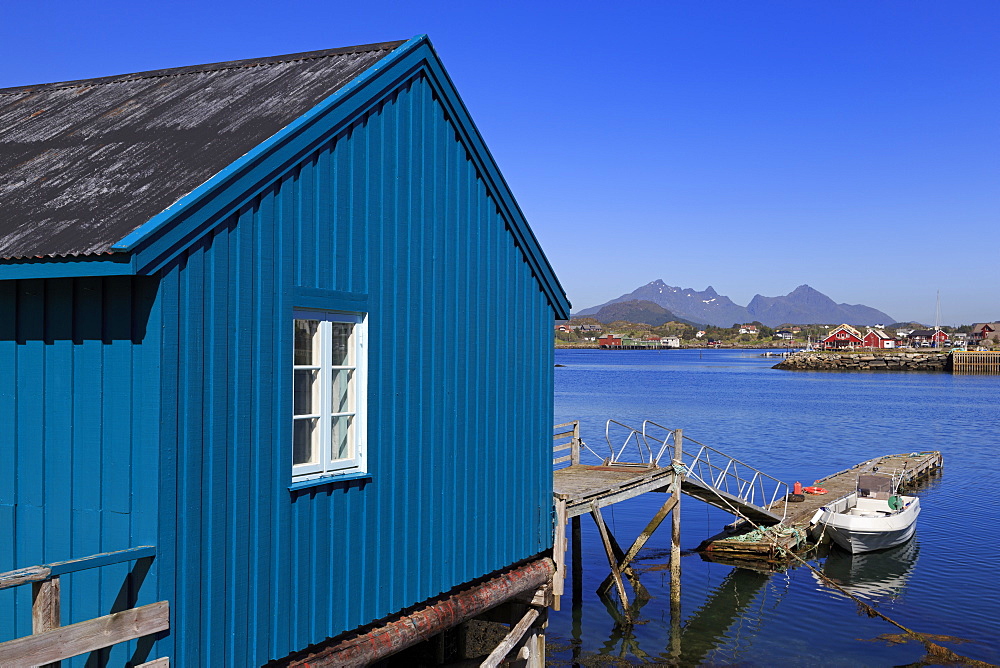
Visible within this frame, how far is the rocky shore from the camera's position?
162m

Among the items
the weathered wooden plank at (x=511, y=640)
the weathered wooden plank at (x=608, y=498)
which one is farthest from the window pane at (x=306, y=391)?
the weathered wooden plank at (x=608, y=498)

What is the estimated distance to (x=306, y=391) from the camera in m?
8.06

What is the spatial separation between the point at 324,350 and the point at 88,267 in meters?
2.31

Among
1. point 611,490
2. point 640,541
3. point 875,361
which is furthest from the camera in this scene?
point 875,361

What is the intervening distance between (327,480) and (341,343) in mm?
→ 1260

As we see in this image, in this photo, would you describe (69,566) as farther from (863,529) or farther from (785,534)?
(863,529)

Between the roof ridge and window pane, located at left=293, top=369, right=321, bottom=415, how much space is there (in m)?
3.53

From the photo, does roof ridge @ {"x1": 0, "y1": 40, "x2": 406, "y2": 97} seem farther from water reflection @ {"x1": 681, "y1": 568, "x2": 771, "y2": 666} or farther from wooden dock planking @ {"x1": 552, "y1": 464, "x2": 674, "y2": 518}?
water reflection @ {"x1": 681, "y1": 568, "x2": 771, "y2": 666}

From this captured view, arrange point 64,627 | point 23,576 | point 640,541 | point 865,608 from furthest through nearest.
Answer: point 640,541, point 865,608, point 64,627, point 23,576

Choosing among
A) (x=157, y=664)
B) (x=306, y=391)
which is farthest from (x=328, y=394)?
(x=157, y=664)

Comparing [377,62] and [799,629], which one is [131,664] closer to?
[377,62]

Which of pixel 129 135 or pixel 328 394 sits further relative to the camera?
pixel 129 135

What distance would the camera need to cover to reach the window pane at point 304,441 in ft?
26.4

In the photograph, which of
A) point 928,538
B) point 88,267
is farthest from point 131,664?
point 928,538
